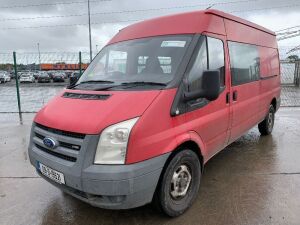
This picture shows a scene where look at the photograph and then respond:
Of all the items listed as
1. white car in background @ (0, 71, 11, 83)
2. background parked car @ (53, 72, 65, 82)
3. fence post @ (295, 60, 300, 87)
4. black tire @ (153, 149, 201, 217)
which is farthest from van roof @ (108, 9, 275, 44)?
white car in background @ (0, 71, 11, 83)

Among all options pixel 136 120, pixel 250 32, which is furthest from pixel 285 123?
pixel 136 120

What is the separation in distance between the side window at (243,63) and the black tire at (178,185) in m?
1.57

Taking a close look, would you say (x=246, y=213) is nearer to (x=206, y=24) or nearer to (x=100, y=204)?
(x=100, y=204)

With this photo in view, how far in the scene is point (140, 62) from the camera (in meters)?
3.96

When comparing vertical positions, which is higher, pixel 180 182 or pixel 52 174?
pixel 52 174

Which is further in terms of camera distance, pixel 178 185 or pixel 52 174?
pixel 178 185

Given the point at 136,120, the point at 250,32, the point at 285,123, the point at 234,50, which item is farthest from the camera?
the point at 285,123

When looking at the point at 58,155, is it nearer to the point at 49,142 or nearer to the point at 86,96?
the point at 49,142

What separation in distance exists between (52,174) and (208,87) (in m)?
1.99

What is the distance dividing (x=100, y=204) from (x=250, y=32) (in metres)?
4.06

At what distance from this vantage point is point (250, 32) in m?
5.41

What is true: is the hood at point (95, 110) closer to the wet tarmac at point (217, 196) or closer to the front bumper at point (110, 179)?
the front bumper at point (110, 179)

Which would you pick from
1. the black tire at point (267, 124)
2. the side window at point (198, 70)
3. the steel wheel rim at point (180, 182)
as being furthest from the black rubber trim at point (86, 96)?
the black tire at point (267, 124)

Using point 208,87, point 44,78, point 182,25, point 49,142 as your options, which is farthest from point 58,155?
point 44,78
